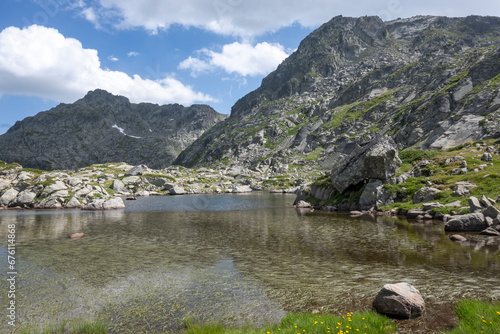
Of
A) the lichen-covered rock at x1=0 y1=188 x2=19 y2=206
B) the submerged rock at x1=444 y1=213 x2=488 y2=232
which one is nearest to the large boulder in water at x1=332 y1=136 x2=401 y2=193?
the submerged rock at x1=444 y1=213 x2=488 y2=232

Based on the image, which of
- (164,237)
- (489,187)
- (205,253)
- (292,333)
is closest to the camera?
(292,333)

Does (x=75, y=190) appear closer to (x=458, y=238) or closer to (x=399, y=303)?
(x=458, y=238)

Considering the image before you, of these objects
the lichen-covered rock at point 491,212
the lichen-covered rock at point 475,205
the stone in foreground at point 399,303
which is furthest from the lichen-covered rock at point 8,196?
the lichen-covered rock at point 491,212

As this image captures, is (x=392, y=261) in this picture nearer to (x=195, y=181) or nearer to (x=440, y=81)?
(x=195, y=181)

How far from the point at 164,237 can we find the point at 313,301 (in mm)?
26477

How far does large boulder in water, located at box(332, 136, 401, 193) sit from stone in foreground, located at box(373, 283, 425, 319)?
4980cm

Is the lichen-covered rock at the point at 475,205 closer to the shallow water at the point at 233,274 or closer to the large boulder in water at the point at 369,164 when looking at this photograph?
the shallow water at the point at 233,274

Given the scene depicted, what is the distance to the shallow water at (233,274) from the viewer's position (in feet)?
47.2

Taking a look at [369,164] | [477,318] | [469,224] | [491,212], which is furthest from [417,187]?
[477,318]

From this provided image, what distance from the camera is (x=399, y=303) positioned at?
484 inches

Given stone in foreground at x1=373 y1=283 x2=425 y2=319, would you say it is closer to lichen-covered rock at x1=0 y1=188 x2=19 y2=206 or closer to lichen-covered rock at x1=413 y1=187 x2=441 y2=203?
lichen-covered rock at x1=413 y1=187 x2=441 y2=203

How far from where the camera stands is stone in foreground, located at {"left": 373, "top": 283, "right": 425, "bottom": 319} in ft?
40.2

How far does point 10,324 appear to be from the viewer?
13.1m

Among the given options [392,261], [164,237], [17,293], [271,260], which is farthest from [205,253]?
[392,261]
